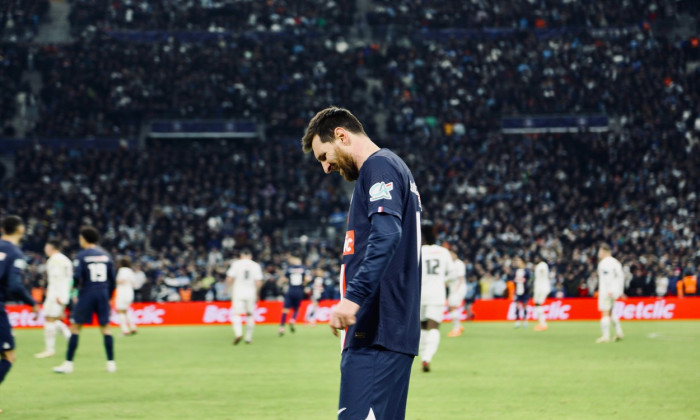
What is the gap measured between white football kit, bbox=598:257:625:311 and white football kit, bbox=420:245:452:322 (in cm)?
807

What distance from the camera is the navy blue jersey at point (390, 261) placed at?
15.5 feet

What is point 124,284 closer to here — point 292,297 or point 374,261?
point 292,297

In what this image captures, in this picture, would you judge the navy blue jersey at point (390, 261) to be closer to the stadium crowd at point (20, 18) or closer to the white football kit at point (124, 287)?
the white football kit at point (124, 287)

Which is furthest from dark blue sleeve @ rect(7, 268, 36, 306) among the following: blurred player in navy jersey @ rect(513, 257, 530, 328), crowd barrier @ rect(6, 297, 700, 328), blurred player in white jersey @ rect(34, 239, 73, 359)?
crowd barrier @ rect(6, 297, 700, 328)

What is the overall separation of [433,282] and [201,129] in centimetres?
3074

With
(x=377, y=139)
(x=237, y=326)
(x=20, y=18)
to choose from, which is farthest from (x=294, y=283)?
(x=20, y=18)

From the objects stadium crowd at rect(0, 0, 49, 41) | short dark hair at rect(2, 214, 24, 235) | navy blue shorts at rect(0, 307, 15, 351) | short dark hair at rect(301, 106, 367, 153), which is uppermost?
stadium crowd at rect(0, 0, 49, 41)

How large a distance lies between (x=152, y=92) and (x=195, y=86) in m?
2.18

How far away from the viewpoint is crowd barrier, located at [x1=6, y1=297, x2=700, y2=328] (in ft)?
105

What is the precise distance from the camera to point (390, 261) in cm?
466

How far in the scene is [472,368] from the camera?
1627 cm

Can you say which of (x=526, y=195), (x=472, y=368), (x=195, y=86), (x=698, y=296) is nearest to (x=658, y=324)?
(x=698, y=296)

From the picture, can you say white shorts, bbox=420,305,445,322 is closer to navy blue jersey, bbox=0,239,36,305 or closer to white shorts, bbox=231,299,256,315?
navy blue jersey, bbox=0,239,36,305

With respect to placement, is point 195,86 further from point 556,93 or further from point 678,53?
point 678,53
